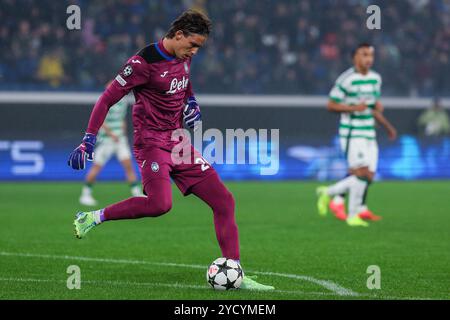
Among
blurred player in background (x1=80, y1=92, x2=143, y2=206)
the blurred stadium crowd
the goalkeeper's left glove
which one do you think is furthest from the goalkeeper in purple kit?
the blurred stadium crowd

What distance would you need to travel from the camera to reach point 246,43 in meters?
25.4

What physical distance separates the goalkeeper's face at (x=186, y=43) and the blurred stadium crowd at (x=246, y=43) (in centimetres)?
1568

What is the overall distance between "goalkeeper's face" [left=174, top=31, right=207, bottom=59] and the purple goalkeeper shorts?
811mm

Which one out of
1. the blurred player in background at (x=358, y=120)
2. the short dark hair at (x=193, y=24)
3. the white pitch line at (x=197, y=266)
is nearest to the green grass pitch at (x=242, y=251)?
the white pitch line at (x=197, y=266)

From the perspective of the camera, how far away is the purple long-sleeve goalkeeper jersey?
7.66 m

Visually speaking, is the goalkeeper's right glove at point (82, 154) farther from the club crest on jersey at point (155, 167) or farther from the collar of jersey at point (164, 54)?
the collar of jersey at point (164, 54)

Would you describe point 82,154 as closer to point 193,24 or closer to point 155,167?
point 155,167

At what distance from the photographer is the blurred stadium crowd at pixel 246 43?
23.3 metres

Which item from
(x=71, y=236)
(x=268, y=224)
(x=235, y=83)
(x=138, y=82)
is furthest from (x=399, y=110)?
(x=138, y=82)

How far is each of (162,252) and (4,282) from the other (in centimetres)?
262

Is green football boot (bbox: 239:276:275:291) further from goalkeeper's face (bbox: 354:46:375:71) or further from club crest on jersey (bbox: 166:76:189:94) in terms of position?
goalkeeper's face (bbox: 354:46:375:71)

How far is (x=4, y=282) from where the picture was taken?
7703 mm

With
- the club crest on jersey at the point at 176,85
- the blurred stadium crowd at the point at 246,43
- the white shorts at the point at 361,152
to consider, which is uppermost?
the blurred stadium crowd at the point at 246,43
